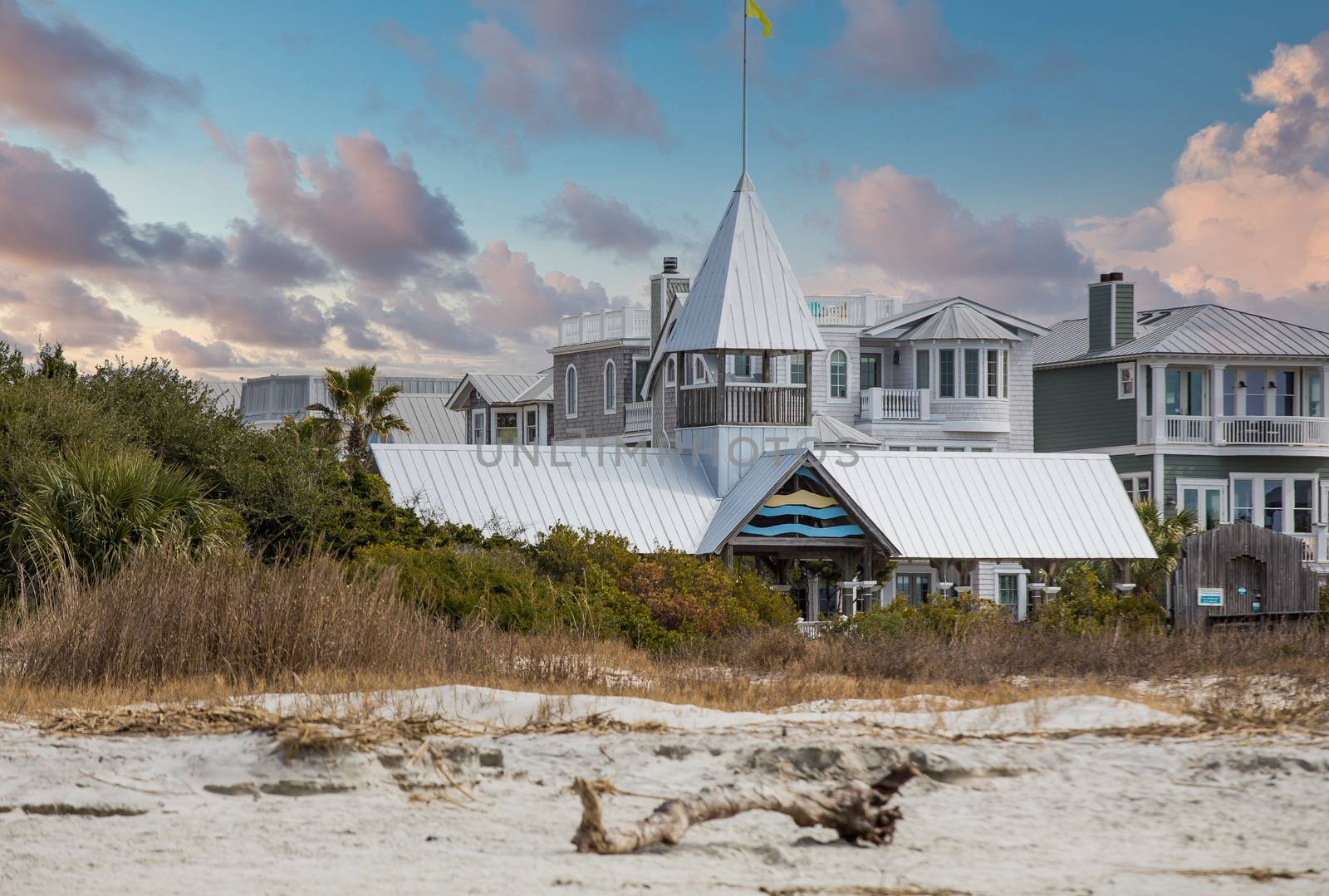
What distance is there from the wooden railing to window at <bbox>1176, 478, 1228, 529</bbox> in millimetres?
17385

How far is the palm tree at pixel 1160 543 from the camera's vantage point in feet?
108

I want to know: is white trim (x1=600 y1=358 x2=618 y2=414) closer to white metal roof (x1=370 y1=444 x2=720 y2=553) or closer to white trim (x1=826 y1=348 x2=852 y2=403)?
white trim (x1=826 y1=348 x2=852 y2=403)

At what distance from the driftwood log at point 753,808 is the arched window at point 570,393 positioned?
42.8 m

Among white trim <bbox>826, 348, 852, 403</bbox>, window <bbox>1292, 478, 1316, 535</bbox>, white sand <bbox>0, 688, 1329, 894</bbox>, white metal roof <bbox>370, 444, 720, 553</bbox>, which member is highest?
white trim <bbox>826, 348, 852, 403</bbox>

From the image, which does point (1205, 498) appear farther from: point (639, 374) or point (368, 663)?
point (368, 663)

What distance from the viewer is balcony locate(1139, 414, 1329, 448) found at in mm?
43812

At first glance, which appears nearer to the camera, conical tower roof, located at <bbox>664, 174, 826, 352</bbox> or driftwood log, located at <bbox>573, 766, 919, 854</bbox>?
driftwood log, located at <bbox>573, 766, 919, 854</bbox>

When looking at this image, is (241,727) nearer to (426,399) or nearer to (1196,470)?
(1196,470)

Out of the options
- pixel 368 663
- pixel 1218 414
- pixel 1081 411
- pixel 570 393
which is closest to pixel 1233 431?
pixel 1218 414

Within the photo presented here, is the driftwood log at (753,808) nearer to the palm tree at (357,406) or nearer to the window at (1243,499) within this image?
the palm tree at (357,406)

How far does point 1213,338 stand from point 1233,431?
2.60 meters

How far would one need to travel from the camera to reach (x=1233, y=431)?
44.0 m

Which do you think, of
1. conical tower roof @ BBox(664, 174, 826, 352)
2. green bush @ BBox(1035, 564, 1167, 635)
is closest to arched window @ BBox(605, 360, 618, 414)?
conical tower roof @ BBox(664, 174, 826, 352)

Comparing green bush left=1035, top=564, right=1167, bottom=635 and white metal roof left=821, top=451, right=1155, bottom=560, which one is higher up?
white metal roof left=821, top=451, right=1155, bottom=560
